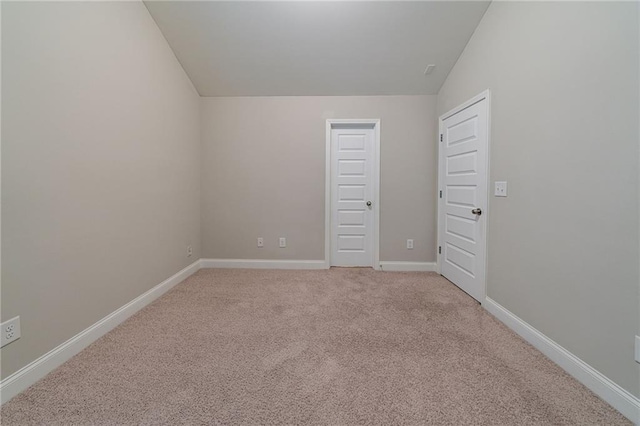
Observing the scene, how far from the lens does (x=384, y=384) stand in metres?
1.38

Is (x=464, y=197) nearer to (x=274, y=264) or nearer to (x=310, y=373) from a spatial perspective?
(x=310, y=373)

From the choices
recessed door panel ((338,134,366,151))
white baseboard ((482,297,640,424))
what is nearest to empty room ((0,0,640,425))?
white baseboard ((482,297,640,424))

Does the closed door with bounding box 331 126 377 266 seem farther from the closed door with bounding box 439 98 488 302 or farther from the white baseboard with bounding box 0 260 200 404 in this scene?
the white baseboard with bounding box 0 260 200 404

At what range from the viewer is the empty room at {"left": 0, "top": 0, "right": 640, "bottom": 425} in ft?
4.21

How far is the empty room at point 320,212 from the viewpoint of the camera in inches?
50.5

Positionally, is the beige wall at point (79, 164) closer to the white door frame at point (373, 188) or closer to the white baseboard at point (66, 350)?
the white baseboard at point (66, 350)

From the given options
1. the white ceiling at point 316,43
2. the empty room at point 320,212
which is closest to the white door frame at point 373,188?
the empty room at point 320,212

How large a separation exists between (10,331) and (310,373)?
5.15ft

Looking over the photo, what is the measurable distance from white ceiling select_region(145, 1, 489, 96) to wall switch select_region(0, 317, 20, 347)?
8.74ft

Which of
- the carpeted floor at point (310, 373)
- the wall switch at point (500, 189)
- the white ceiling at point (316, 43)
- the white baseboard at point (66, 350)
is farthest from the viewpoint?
the white ceiling at point (316, 43)

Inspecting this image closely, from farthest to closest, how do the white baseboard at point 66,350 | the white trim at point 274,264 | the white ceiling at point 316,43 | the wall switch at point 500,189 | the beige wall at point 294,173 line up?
the white trim at point 274,264
the beige wall at point 294,173
the white ceiling at point 316,43
the wall switch at point 500,189
the white baseboard at point 66,350

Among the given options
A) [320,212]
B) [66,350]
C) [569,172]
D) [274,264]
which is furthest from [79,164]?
[569,172]

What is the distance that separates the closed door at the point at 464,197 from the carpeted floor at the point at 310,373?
453 mm

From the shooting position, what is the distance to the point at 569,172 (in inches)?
59.9
